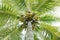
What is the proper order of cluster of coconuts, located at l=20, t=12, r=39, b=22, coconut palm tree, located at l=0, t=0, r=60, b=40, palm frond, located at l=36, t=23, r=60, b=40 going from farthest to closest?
1. palm frond, located at l=36, t=23, r=60, b=40
2. coconut palm tree, located at l=0, t=0, r=60, b=40
3. cluster of coconuts, located at l=20, t=12, r=39, b=22

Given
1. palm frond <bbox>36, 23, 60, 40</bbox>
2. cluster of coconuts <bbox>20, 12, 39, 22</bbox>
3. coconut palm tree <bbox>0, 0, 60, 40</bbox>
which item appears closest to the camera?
cluster of coconuts <bbox>20, 12, 39, 22</bbox>

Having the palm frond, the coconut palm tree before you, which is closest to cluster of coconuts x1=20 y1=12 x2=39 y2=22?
the coconut palm tree

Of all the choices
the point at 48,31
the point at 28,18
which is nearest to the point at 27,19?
the point at 28,18

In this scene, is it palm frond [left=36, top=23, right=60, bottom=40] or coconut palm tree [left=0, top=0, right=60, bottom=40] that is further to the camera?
palm frond [left=36, top=23, right=60, bottom=40]

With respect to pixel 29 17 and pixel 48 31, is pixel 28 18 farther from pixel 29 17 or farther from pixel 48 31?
pixel 48 31

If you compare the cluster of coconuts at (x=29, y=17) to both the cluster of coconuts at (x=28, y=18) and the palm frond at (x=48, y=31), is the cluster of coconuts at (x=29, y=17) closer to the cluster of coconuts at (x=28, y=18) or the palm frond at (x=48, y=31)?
the cluster of coconuts at (x=28, y=18)

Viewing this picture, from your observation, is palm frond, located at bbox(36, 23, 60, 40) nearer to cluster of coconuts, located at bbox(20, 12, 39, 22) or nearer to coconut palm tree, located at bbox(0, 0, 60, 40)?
coconut palm tree, located at bbox(0, 0, 60, 40)

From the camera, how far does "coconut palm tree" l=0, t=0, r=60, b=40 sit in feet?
31.3

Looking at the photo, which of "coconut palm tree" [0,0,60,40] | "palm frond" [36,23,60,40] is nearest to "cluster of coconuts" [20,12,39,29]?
"coconut palm tree" [0,0,60,40]

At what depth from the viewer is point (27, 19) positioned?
945 centimetres

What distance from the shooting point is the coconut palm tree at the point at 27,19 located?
9.54 meters

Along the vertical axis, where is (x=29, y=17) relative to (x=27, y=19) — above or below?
above

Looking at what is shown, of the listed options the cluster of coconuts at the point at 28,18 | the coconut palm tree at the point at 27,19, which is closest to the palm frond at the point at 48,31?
the coconut palm tree at the point at 27,19

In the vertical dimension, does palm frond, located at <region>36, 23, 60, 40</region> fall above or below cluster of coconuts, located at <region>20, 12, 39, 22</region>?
below
